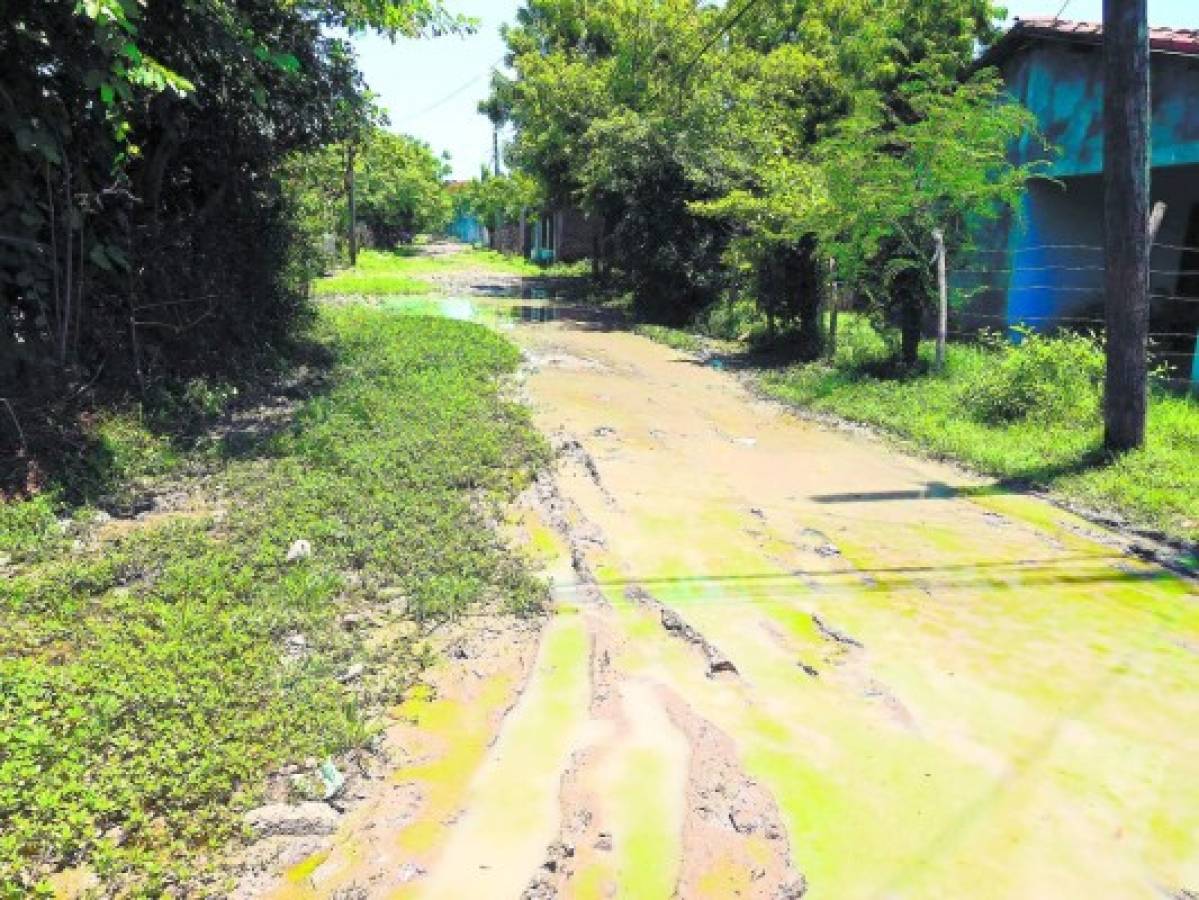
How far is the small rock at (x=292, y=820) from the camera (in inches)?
115

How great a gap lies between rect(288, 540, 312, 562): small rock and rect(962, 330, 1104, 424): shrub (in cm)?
731

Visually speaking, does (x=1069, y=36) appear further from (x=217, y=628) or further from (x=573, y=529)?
(x=217, y=628)

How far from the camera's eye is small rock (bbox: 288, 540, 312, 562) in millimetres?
5012

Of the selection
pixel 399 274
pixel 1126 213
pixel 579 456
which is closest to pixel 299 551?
pixel 579 456

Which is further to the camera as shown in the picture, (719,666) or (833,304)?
(833,304)

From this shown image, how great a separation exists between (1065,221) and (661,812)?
511 inches

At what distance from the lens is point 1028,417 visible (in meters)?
9.09

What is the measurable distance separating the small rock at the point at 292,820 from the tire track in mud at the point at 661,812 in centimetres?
77

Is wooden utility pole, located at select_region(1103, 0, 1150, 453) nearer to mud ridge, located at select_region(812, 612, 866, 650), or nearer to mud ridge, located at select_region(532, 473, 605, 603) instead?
mud ridge, located at select_region(812, 612, 866, 650)

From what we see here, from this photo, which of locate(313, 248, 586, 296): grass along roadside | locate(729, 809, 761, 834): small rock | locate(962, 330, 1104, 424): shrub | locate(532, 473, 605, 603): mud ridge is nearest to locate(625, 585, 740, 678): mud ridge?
locate(532, 473, 605, 603): mud ridge

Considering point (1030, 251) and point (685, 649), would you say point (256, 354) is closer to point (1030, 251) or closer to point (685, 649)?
point (685, 649)

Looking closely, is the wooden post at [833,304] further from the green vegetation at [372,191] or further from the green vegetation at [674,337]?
the green vegetation at [372,191]

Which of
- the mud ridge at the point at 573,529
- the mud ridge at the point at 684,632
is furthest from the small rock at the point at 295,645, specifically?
the mud ridge at the point at 684,632

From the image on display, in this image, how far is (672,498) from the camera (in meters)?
6.86
